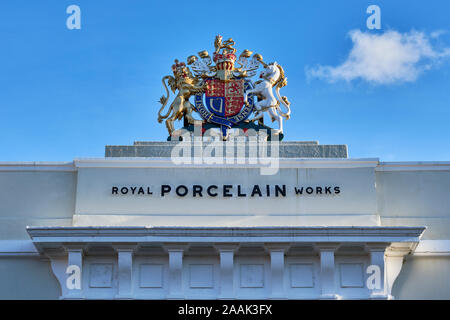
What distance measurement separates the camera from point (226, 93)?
26344mm

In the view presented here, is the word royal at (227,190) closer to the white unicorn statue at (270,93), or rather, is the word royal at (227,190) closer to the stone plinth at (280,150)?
the stone plinth at (280,150)

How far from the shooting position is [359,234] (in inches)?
869

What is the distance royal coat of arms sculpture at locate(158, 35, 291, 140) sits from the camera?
25922 millimetres

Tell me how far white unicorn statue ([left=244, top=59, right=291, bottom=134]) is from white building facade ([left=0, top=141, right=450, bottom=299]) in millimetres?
1922

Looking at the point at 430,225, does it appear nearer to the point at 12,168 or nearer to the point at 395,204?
the point at 395,204

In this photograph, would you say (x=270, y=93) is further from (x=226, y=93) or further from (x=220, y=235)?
(x=220, y=235)

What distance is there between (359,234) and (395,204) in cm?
252

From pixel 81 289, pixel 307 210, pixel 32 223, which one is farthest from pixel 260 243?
pixel 32 223

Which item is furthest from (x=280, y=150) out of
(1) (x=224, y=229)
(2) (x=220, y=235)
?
(2) (x=220, y=235)

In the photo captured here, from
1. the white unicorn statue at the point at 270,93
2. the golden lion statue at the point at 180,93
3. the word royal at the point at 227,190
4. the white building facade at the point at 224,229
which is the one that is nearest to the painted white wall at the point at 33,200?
the white building facade at the point at 224,229

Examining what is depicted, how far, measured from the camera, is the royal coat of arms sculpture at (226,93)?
2592 cm

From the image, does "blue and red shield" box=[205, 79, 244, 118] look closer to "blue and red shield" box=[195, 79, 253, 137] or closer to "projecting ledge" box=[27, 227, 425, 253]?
"blue and red shield" box=[195, 79, 253, 137]
